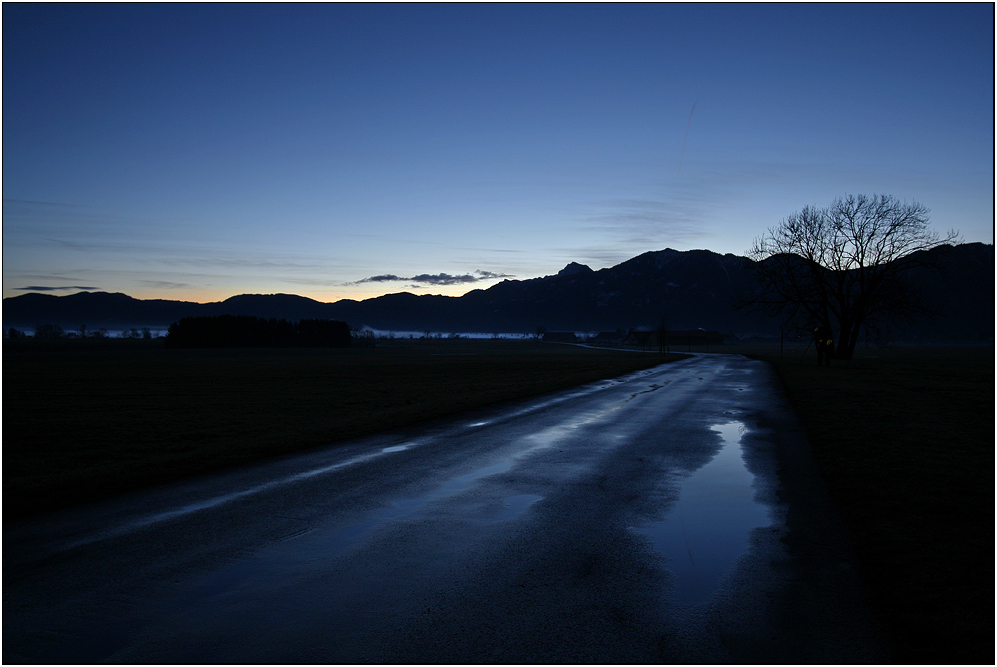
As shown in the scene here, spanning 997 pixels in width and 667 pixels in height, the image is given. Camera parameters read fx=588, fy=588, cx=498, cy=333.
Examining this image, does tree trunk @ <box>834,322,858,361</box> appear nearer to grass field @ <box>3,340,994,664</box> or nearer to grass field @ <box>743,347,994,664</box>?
grass field @ <box>3,340,994,664</box>

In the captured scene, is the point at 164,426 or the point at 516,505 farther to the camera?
the point at 164,426

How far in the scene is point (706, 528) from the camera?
695 centimetres

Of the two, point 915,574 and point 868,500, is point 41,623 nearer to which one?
point 915,574

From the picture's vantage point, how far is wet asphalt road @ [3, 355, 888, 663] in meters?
4.18

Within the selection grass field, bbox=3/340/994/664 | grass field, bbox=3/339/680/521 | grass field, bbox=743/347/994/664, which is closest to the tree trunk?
grass field, bbox=3/340/994/664

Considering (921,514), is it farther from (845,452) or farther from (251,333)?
(251,333)

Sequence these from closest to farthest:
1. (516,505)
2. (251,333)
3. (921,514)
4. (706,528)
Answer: (706,528) < (921,514) < (516,505) < (251,333)

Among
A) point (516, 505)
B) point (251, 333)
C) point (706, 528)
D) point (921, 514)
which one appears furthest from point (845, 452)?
point (251, 333)

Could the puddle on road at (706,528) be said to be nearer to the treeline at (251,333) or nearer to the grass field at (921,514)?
the grass field at (921,514)

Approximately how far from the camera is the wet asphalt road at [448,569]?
13.7ft

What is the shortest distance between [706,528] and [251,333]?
146366mm

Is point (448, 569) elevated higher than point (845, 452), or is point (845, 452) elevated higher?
point (448, 569)

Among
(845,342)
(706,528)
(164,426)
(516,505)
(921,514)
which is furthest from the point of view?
(845,342)

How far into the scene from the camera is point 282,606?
476 cm
